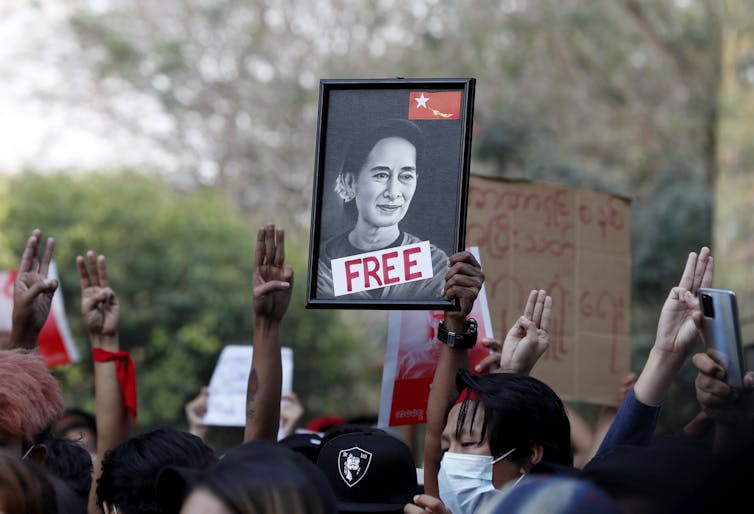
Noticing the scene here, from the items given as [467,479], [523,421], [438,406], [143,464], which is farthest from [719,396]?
[143,464]

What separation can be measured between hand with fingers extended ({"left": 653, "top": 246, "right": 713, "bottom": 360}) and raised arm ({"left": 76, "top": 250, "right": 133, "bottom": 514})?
1929 mm

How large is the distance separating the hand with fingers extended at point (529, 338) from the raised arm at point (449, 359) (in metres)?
0.18

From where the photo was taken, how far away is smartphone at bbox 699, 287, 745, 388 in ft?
10.1

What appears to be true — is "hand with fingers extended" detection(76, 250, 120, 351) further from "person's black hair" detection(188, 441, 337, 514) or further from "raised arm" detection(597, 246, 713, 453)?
"person's black hair" detection(188, 441, 337, 514)

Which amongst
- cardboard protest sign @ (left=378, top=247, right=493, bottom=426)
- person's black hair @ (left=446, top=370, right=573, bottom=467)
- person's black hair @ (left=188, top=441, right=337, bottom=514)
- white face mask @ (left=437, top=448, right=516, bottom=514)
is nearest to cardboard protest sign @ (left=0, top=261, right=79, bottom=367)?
cardboard protest sign @ (left=378, top=247, right=493, bottom=426)

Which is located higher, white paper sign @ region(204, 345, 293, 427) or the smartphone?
the smartphone

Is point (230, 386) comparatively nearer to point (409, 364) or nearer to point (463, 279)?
point (409, 364)

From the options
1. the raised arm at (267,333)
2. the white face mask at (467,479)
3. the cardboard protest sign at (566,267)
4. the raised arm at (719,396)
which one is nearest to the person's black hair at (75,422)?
the cardboard protest sign at (566,267)

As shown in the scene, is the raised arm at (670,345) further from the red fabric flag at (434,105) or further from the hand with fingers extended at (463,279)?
the red fabric flag at (434,105)

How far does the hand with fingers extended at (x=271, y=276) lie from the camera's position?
390cm

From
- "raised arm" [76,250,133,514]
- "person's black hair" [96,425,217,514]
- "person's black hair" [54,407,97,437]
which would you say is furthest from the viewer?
"person's black hair" [54,407,97,437]

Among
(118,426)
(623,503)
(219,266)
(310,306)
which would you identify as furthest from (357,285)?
(219,266)

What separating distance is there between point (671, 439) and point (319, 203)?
5.77 feet

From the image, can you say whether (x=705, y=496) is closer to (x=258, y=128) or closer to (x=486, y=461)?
(x=486, y=461)
